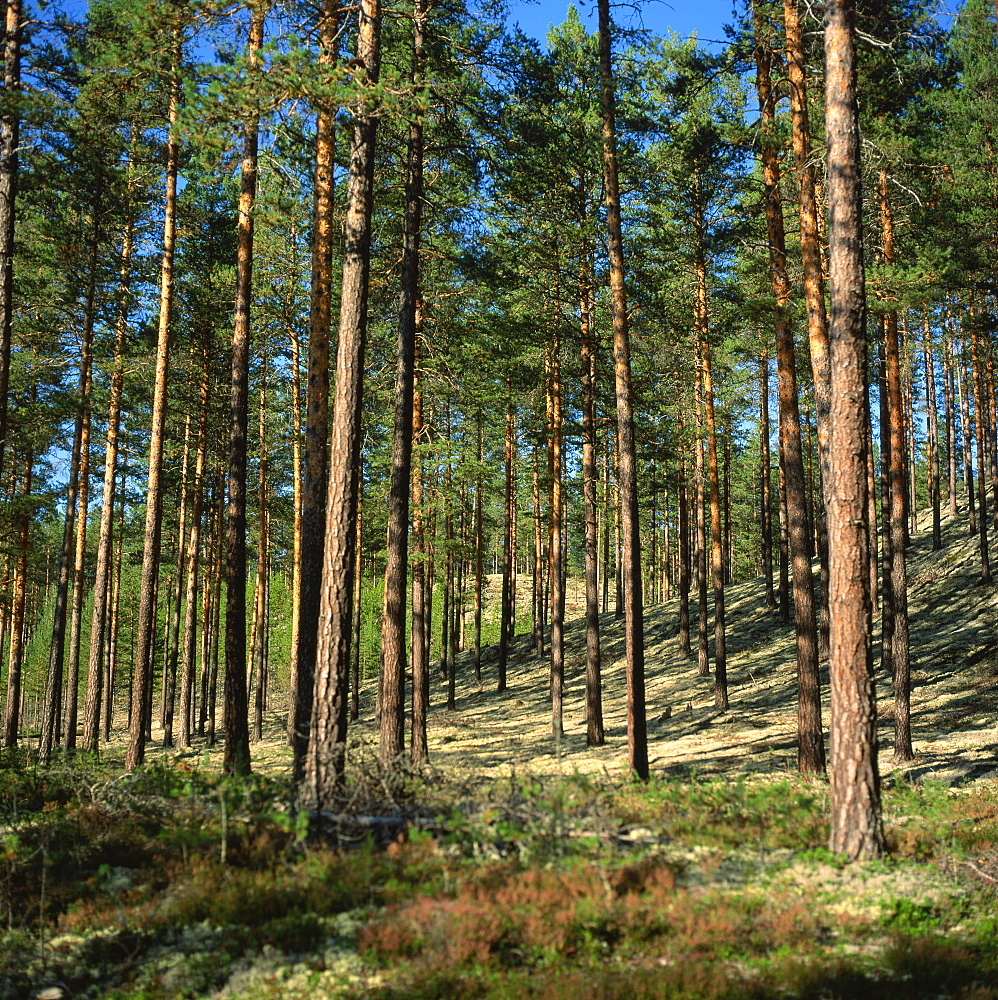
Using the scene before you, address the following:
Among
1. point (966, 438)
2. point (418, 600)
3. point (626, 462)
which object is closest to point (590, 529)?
point (418, 600)

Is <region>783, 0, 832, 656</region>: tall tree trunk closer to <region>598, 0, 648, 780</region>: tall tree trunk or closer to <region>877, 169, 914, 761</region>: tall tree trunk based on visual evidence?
<region>877, 169, 914, 761</region>: tall tree trunk

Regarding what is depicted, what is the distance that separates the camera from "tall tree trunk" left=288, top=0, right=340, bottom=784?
10.4m

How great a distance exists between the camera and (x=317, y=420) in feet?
37.0

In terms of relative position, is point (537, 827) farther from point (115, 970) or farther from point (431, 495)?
point (431, 495)

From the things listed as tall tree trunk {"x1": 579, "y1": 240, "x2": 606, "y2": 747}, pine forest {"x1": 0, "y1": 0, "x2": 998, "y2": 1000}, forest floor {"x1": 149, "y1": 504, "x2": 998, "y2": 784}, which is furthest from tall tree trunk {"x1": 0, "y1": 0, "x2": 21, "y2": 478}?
tall tree trunk {"x1": 579, "y1": 240, "x2": 606, "y2": 747}

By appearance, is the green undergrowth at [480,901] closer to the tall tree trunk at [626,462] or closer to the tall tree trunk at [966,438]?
the tall tree trunk at [626,462]

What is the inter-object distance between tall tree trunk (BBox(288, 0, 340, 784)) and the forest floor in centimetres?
136

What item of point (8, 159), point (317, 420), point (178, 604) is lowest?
point (178, 604)

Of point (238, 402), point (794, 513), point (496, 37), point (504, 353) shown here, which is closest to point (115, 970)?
point (238, 402)

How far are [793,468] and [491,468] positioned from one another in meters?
7.01

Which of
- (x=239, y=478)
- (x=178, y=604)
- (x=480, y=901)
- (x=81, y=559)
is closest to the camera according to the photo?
(x=480, y=901)

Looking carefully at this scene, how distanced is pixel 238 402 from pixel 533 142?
22.3 feet

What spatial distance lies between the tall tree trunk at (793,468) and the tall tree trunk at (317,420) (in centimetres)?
708

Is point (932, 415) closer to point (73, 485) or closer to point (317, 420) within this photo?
point (317, 420)
